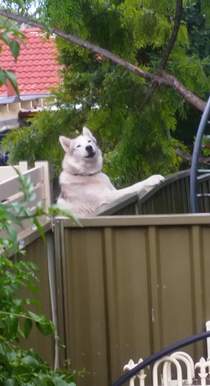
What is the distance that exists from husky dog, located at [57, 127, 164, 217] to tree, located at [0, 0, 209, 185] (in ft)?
3.86

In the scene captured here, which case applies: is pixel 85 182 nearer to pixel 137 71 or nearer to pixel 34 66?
pixel 137 71

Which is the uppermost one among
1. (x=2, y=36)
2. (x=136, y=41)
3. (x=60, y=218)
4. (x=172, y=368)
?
(x=136, y=41)

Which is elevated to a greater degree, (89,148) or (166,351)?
(89,148)

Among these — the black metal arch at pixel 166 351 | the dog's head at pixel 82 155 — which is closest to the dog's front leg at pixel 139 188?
the dog's head at pixel 82 155

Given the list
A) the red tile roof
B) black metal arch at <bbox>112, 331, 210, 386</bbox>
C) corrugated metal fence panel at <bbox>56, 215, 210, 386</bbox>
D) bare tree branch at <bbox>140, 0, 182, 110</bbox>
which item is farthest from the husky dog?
the red tile roof

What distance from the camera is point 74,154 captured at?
6.21 metres

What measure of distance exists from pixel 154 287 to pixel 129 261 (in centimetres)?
20

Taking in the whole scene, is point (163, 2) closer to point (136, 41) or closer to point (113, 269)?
point (136, 41)

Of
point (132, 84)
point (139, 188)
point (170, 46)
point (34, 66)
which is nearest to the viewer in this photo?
point (139, 188)

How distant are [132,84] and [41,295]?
4841 mm

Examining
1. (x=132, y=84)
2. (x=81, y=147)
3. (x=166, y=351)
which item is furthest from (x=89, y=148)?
(x=166, y=351)

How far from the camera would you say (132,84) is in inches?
304

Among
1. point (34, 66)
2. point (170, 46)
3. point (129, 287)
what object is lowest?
point (129, 287)

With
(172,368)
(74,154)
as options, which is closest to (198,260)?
(172,368)
